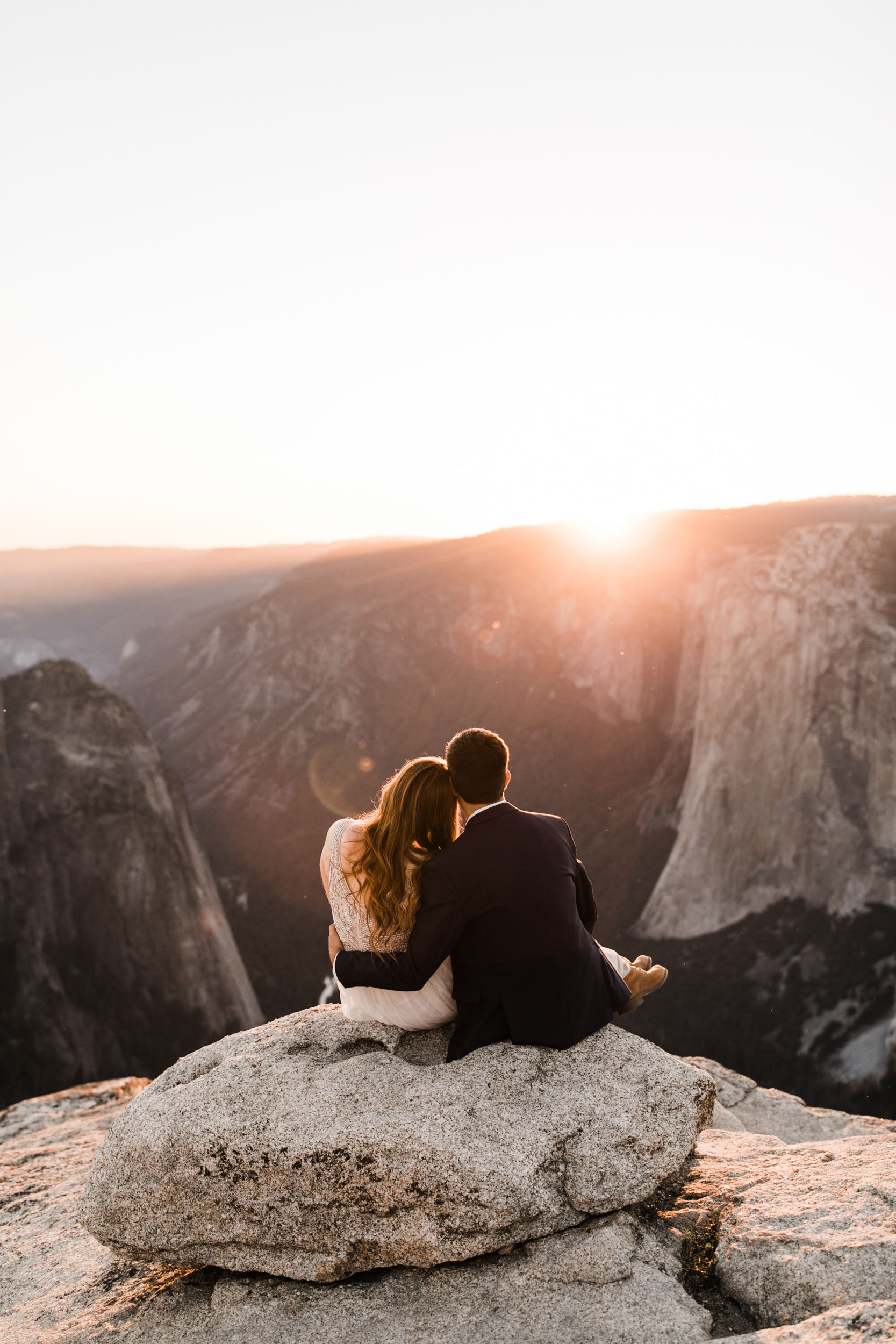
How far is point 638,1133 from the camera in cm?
335

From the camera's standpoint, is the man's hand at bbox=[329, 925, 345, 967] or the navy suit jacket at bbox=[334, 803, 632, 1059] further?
the man's hand at bbox=[329, 925, 345, 967]

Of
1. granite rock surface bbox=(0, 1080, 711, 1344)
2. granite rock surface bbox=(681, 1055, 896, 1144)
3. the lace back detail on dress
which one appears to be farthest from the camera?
granite rock surface bbox=(681, 1055, 896, 1144)

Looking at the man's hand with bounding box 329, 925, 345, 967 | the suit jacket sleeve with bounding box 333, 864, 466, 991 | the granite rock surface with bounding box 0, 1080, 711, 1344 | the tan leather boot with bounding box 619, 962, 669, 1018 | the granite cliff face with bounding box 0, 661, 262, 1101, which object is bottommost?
the granite cliff face with bounding box 0, 661, 262, 1101

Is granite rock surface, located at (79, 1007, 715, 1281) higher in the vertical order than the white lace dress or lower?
lower

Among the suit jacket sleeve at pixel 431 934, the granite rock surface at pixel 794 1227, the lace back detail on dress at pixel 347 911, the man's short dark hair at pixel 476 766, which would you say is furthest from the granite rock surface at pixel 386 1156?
the man's short dark hair at pixel 476 766

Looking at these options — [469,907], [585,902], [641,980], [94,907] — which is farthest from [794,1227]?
[94,907]

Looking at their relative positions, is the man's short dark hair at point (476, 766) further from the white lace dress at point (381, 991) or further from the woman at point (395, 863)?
the white lace dress at point (381, 991)

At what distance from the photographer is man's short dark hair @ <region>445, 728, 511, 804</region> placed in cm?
352

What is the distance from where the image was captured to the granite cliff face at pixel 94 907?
15.8 metres

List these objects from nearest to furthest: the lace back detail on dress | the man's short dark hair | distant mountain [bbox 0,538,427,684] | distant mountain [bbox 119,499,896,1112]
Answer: the man's short dark hair < the lace back detail on dress < distant mountain [bbox 119,499,896,1112] < distant mountain [bbox 0,538,427,684]

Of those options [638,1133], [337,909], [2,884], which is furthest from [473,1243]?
[2,884]

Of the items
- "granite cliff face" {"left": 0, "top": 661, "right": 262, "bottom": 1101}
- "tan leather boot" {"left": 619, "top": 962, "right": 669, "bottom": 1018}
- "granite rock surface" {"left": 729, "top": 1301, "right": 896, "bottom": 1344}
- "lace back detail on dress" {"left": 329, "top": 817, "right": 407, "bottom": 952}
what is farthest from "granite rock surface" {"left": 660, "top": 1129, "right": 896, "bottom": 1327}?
"granite cliff face" {"left": 0, "top": 661, "right": 262, "bottom": 1101}

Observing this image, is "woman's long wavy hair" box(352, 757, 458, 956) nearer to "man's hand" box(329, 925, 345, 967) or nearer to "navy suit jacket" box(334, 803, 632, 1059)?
"navy suit jacket" box(334, 803, 632, 1059)

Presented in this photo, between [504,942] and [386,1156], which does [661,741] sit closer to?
[504,942]
